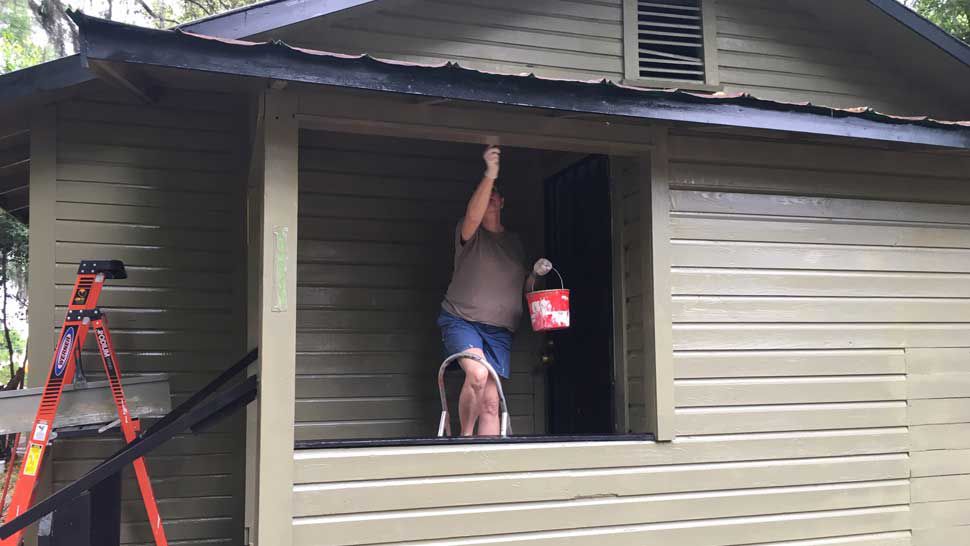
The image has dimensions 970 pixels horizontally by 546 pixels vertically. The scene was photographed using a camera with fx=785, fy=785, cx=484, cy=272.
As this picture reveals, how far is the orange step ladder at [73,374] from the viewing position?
3561 mm

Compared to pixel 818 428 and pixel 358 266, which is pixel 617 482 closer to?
pixel 818 428

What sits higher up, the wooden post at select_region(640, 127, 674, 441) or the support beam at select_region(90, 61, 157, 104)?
the support beam at select_region(90, 61, 157, 104)

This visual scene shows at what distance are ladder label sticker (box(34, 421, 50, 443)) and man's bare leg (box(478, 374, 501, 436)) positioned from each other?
199 centimetres

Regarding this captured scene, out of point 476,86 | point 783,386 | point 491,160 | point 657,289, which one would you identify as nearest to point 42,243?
point 491,160

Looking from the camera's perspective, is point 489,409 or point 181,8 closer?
point 489,409

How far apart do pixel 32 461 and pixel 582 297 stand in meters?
2.82

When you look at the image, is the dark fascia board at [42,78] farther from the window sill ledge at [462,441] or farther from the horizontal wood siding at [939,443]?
the horizontal wood siding at [939,443]

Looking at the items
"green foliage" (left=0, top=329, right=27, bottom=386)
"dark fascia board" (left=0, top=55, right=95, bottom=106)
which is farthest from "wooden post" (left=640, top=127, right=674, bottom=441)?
"green foliage" (left=0, top=329, right=27, bottom=386)

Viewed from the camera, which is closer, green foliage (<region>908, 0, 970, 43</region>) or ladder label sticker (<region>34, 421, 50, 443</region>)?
ladder label sticker (<region>34, 421, 50, 443</region>)

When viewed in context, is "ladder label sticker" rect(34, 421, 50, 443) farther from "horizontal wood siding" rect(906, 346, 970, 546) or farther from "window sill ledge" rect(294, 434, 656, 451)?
"horizontal wood siding" rect(906, 346, 970, 546)

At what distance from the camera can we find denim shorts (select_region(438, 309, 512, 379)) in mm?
4027

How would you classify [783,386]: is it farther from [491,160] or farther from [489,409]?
[491,160]

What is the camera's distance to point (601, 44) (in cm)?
437

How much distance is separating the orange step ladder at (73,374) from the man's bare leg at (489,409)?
165cm
